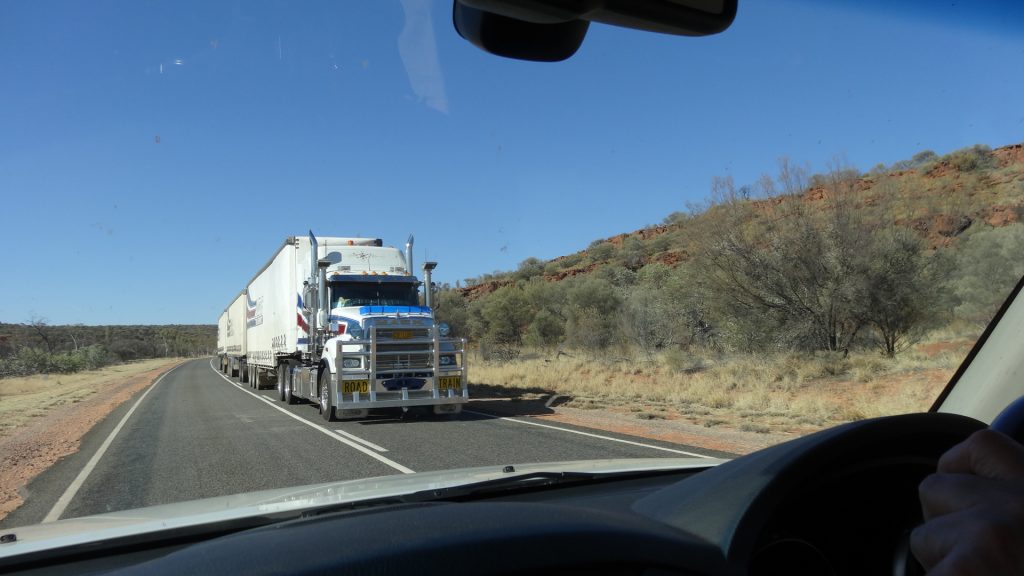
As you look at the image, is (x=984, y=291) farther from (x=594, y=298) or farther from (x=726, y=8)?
(x=594, y=298)

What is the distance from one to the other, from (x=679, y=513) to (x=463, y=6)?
5.21 feet

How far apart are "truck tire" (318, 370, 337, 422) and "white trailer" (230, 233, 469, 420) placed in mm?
22

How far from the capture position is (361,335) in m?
16.3

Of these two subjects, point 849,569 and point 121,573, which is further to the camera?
point 849,569

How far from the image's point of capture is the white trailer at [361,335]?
15.8 metres

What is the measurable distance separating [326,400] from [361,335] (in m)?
1.63

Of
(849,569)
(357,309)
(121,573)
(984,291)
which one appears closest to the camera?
(121,573)

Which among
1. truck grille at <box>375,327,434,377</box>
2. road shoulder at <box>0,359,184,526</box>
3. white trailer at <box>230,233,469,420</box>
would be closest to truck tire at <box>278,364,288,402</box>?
white trailer at <box>230,233,469,420</box>

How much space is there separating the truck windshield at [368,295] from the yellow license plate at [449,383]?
2353 millimetres

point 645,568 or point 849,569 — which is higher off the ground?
point 645,568

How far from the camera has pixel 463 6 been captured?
80.6 inches

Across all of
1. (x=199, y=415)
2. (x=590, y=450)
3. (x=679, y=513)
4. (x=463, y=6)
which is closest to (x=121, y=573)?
(x=679, y=513)

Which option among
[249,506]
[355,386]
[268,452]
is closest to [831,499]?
[249,506]

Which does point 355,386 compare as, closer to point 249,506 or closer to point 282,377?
point 282,377
